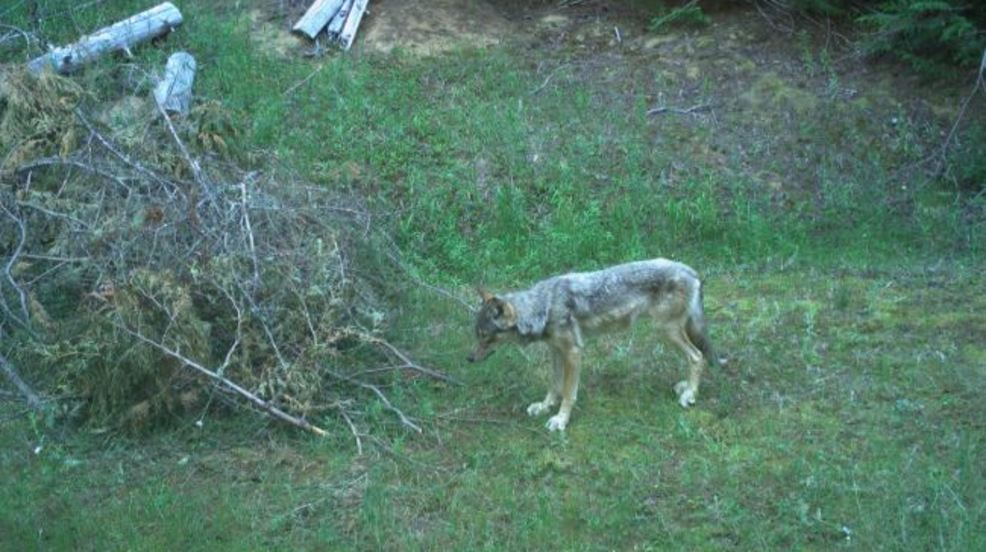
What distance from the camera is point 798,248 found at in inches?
518

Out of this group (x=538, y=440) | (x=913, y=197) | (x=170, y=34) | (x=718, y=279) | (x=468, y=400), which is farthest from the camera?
(x=170, y=34)

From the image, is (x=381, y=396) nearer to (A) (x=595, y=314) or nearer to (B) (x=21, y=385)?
(A) (x=595, y=314)

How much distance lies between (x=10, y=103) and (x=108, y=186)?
1470mm

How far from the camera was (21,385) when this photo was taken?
991 cm

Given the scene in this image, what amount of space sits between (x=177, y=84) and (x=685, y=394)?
8.11m

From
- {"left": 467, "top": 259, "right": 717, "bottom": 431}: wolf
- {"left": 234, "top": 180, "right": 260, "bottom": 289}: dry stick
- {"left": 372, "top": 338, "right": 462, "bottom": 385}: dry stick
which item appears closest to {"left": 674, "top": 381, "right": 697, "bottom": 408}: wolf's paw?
{"left": 467, "top": 259, "right": 717, "bottom": 431}: wolf

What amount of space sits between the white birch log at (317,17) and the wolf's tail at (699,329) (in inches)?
Result: 349

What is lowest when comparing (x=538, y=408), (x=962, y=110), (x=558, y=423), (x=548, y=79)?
(x=962, y=110)

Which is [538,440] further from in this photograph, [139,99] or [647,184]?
[139,99]

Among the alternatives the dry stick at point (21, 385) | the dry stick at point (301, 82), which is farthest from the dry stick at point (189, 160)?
the dry stick at point (301, 82)

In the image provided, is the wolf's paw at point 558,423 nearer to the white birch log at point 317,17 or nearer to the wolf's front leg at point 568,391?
the wolf's front leg at point 568,391

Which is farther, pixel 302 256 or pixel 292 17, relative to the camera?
pixel 292 17

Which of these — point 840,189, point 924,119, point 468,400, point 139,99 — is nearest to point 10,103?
point 139,99

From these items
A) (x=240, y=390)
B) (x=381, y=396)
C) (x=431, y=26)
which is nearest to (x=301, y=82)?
(x=431, y=26)
